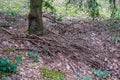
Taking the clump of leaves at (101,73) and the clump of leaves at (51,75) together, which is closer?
the clump of leaves at (51,75)

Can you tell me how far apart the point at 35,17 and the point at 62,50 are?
3.75 ft

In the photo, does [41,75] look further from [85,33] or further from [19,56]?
[85,33]

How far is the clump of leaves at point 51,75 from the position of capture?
19.1ft

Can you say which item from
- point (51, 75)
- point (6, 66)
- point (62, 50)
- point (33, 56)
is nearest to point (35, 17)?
point (62, 50)

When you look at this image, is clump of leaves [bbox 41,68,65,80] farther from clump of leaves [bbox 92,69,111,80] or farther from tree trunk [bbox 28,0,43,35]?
tree trunk [bbox 28,0,43,35]

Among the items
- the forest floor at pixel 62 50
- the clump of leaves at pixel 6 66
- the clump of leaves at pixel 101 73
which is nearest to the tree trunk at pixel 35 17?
the forest floor at pixel 62 50

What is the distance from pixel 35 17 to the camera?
7.32 m

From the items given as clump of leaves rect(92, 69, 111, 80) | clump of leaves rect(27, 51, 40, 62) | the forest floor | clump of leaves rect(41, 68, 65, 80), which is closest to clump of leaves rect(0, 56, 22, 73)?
the forest floor

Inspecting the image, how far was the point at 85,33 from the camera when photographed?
29.7ft

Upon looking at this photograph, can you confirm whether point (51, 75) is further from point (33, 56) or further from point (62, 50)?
point (62, 50)

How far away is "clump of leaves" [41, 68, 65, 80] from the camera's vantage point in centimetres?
582

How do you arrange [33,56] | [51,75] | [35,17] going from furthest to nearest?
[35,17] < [33,56] < [51,75]

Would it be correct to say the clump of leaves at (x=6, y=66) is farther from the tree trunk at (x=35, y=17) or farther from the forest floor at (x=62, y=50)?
the tree trunk at (x=35, y=17)

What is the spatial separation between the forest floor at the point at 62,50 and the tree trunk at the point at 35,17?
0.28m
